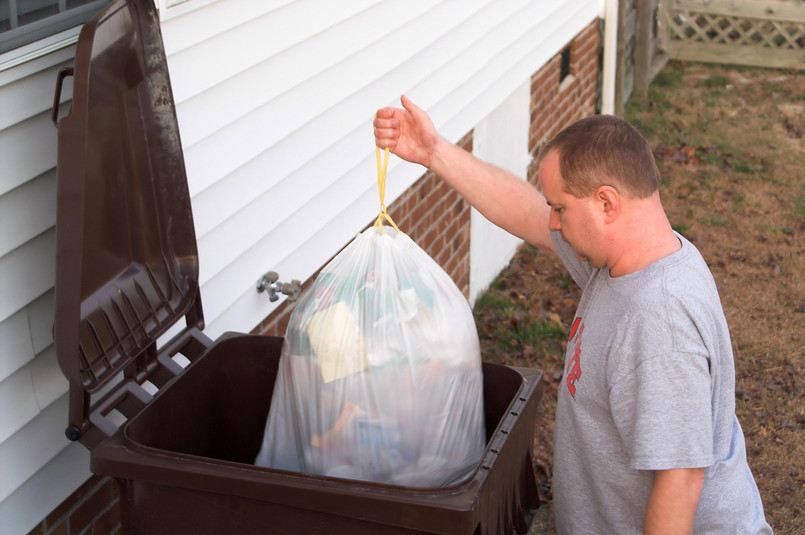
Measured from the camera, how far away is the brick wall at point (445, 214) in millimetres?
2648

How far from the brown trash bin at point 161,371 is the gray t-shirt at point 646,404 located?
0.42 feet

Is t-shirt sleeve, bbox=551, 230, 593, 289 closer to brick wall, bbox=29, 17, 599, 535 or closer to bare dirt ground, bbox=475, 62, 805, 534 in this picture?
brick wall, bbox=29, 17, 599, 535

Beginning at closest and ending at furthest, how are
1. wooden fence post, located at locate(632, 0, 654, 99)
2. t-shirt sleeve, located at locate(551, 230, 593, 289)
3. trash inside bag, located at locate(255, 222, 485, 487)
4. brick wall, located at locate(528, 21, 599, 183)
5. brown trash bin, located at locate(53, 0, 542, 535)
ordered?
brown trash bin, located at locate(53, 0, 542, 535) < trash inside bag, located at locate(255, 222, 485, 487) < t-shirt sleeve, located at locate(551, 230, 593, 289) < brick wall, located at locate(528, 21, 599, 183) < wooden fence post, located at locate(632, 0, 654, 99)

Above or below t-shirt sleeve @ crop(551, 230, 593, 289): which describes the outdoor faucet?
below

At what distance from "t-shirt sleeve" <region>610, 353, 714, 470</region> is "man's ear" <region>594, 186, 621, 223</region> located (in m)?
0.33

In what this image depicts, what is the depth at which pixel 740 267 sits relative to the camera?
21.9ft

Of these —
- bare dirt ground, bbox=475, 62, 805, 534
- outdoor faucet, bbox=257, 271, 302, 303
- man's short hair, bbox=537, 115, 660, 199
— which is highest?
man's short hair, bbox=537, 115, 660, 199

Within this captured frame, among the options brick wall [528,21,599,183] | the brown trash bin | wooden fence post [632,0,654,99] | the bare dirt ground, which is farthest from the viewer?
wooden fence post [632,0,654,99]

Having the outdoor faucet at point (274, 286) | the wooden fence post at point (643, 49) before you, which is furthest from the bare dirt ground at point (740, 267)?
the outdoor faucet at point (274, 286)

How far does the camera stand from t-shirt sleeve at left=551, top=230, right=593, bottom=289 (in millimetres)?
2627

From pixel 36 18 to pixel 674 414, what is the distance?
5.61 feet

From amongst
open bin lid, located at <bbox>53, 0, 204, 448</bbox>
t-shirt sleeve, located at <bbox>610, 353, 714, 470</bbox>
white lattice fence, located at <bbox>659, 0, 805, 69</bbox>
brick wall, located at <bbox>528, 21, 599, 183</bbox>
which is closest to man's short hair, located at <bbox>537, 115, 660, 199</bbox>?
t-shirt sleeve, located at <bbox>610, 353, 714, 470</bbox>

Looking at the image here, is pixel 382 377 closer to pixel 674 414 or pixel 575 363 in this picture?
pixel 575 363

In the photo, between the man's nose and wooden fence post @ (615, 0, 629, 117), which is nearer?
the man's nose
